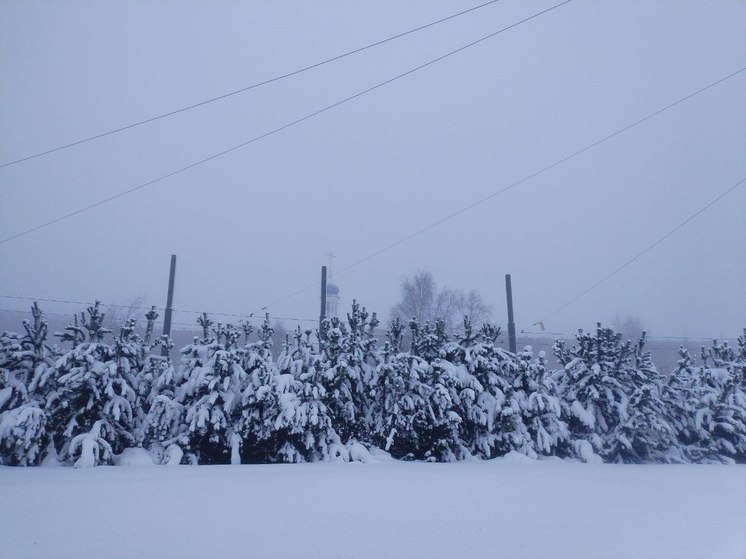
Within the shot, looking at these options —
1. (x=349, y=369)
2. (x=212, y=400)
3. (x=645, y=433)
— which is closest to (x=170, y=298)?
(x=212, y=400)

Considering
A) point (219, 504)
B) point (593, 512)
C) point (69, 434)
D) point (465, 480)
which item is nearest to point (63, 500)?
point (219, 504)

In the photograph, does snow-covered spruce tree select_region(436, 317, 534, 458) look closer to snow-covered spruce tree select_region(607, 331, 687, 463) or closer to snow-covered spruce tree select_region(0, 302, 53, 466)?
snow-covered spruce tree select_region(607, 331, 687, 463)

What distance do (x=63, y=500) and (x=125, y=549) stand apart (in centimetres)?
186

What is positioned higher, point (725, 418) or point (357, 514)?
point (725, 418)

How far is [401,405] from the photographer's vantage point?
9039 millimetres

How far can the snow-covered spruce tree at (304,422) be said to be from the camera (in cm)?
838

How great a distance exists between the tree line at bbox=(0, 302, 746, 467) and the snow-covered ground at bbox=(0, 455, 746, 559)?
113 cm

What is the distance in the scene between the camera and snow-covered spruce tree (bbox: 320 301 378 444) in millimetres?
9031

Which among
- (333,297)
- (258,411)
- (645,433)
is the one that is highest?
(333,297)

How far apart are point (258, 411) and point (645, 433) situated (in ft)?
25.6

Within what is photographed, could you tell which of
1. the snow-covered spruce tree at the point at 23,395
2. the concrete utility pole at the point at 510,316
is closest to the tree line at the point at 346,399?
the snow-covered spruce tree at the point at 23,395

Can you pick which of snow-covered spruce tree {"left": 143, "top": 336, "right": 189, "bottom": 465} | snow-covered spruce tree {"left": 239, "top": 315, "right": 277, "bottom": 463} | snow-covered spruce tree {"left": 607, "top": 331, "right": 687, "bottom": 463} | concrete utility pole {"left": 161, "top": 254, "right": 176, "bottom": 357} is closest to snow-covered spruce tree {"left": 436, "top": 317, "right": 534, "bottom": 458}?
snow-covered spruce tree {"left": 607, "top": 331, "right": 687, "bottom": 463}

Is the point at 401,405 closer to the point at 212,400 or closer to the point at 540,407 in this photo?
the point at 540,407

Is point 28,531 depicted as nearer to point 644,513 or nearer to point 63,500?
point 63,500
